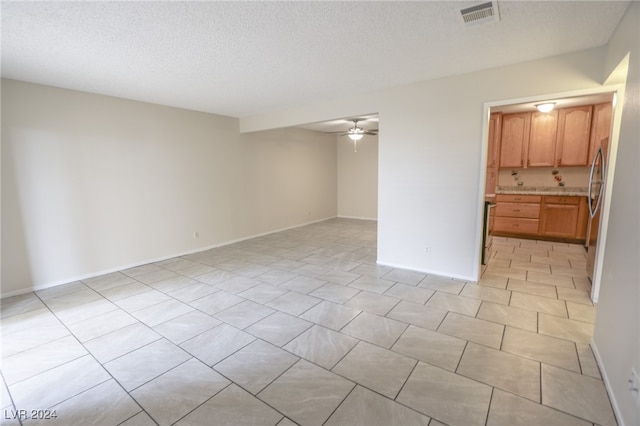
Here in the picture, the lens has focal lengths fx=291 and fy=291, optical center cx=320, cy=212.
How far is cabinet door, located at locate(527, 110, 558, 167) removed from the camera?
532 cm

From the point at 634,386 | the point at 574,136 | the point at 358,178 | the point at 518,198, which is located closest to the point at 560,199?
the point at 518,198

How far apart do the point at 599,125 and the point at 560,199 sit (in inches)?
52.0

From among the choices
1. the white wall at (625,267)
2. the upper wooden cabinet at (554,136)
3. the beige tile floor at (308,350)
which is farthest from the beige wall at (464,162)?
the upper wooden cabinet at (554,136)

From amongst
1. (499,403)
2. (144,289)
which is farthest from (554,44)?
(144,289)

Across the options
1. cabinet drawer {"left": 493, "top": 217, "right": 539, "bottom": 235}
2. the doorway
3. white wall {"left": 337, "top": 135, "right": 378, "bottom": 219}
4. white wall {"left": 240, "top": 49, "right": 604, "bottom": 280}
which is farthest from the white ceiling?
white wall {"left": 337, "top": 135, "right": 378, "bottom": 219}

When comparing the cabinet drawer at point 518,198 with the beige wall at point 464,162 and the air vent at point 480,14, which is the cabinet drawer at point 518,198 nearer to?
the beige wall at point 464,162

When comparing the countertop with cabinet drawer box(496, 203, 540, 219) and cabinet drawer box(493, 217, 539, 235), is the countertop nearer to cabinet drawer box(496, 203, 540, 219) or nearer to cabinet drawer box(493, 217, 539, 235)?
cabinet drawer box(496, 203, 540, 219)

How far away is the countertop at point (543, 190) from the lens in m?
5.24

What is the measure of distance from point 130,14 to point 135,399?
2543 millimetres

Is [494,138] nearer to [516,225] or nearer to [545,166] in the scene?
[545,166]

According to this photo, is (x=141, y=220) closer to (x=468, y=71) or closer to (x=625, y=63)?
(x=468, y=71)

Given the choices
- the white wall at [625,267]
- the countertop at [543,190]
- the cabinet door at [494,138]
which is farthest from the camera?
the cabinet door at [494,138]

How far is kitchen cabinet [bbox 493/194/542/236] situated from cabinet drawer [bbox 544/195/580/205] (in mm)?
120

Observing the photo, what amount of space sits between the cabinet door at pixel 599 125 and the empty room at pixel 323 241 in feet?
0.25
